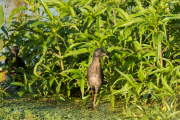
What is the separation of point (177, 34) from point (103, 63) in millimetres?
1735

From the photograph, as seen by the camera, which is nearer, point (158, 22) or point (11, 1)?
point (158, 22)

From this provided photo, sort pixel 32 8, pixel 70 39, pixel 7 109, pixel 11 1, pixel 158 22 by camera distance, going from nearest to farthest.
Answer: pixel 158 22 → pixel 7 109 → pixel 70 39 → pixel 32 8 → pixel 11 1

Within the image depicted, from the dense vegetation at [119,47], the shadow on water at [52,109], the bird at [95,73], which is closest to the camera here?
the dense vegetation at [119,47]

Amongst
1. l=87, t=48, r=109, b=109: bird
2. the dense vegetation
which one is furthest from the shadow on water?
l=87, t=48, r=109, b=109: bird

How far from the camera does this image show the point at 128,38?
4805 millimetres

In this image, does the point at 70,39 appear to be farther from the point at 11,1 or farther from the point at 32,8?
the point at 11,1

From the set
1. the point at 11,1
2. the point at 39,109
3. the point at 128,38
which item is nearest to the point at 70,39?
the point at 128,38

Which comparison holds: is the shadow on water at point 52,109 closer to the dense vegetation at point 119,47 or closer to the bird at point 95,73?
the dense vegetation at point 119,47

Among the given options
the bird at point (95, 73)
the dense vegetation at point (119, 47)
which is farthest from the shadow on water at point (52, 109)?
the bird at point (95, 73)

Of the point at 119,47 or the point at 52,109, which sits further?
the point at 52,109

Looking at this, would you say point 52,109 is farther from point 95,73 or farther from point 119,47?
point 119,47

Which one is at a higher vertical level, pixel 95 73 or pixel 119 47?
pixel 119 47

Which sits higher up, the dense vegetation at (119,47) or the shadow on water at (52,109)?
the dense vegetation at (119,47)

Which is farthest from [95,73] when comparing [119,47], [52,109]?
[52,109]
